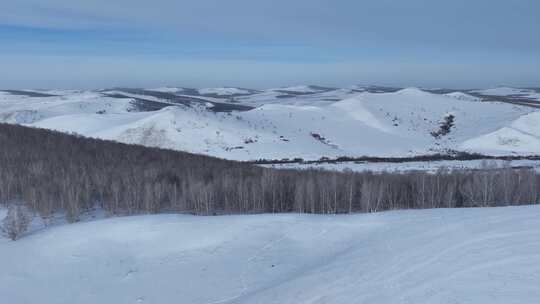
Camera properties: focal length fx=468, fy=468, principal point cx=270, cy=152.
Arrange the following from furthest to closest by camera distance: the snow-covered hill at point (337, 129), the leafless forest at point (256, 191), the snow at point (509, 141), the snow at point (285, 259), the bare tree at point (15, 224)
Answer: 1. the snow-covered hill at point (337, 129)
2. the snow at point (509, 141)
3. the leafless forest at point (256, 191)
4. the bare tree at point (15, 224)
5. the snow at point (285, 259)

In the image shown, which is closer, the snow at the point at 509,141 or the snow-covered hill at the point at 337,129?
the snow at the point at 509,141

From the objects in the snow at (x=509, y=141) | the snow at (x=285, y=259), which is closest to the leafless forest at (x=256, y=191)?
the snow at (x=285, y=259)

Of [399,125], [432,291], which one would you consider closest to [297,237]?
[432,291]

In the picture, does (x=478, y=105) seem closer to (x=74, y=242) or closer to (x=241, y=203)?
(x=241, y=203)

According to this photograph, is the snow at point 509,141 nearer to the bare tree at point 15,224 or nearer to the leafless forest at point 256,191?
the leafless forest at point 256,191

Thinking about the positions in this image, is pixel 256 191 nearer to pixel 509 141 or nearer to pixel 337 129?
pixel 509 141

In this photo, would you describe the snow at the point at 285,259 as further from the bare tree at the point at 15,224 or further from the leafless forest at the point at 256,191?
the leafless forest at the point at 256,191

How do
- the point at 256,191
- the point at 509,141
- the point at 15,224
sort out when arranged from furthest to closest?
the point at 509,141
the point at 256,191
the point at 15,224

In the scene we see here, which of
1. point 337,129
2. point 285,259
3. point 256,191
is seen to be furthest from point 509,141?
point 285,259

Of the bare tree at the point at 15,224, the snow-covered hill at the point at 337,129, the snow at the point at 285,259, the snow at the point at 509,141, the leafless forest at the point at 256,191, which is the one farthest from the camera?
the snow-covered hill at the point at 337,129

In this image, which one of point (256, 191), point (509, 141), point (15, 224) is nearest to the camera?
point (15, 224)

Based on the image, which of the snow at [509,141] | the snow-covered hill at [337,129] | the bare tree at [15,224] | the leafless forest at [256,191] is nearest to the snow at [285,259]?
the bare tree at [15,224]
